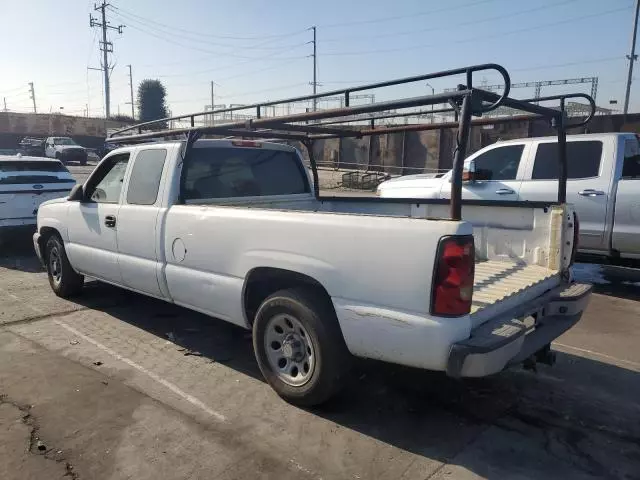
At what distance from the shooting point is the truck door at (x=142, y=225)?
466cm

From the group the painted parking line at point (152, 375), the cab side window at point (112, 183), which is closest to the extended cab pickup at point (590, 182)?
the cab side window at point (112, 183)

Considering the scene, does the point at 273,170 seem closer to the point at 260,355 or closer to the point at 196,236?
the point at 196,236

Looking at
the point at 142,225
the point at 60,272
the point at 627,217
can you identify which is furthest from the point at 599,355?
the point at 60,272

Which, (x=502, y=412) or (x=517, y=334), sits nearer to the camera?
(x=517, y=334)

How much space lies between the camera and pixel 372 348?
10.3 feet

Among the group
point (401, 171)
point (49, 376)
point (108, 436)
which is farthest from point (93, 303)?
point (401, 171)

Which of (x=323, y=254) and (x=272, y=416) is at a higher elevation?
(x=323, y=254)

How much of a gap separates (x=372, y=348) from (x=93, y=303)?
171 inches

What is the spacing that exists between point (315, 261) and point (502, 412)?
1686 mm

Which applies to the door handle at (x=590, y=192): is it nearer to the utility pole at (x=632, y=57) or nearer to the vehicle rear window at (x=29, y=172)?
the vehicle rear window at (x=29, y=172)

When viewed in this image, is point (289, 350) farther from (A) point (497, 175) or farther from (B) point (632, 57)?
(B) point (632, 57)

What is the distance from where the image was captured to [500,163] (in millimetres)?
7879

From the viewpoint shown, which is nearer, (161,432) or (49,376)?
(161,432)

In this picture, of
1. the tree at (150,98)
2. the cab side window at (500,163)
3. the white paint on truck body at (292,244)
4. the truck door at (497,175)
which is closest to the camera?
the white paint on truck body at (292,244)
